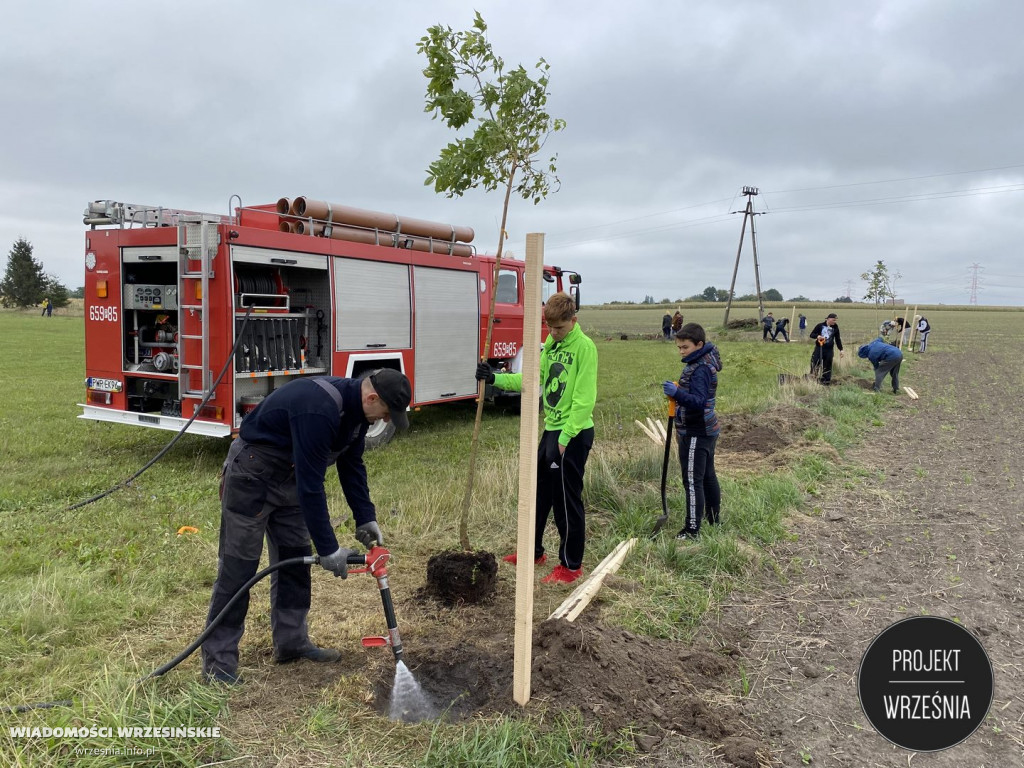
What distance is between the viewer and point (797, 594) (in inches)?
189

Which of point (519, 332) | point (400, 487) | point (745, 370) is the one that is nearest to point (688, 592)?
point (400, 487)

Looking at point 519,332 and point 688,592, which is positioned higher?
point 519,332

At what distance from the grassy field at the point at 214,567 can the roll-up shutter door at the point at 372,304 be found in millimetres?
1586

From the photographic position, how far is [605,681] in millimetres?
3471

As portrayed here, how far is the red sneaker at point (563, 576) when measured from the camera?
4.94 meters

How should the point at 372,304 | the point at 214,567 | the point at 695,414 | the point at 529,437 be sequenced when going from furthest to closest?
the point at 372,304
the point at 695,414
the point at 214,567
the point at 529,437

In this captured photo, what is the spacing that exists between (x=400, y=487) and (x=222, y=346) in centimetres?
253

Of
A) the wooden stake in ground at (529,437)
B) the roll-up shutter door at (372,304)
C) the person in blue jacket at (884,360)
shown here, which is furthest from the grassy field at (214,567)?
the person in blue jacket at (884,360)

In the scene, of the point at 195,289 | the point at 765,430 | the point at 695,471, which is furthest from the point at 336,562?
the point at 765,430

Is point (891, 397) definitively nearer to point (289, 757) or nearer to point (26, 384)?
point (289, 757)

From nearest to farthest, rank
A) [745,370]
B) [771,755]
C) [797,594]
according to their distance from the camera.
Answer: [771,755]
[797,594]
[745,370]

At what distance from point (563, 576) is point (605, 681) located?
150cm

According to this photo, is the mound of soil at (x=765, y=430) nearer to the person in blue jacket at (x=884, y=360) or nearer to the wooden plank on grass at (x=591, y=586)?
the wooden plank on grass at (x=591, y=586)
